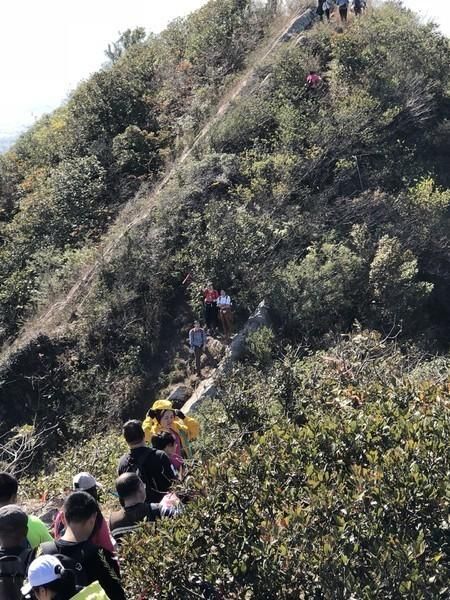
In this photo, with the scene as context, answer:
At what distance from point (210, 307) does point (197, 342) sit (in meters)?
0.94

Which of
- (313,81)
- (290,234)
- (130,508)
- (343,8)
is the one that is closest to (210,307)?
(290,234)

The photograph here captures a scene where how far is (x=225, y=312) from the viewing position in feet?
45.3

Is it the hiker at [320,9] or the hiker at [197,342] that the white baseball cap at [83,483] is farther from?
the hiker at [320,9]

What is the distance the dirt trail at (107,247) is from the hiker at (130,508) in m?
10.5

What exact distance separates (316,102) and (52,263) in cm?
797

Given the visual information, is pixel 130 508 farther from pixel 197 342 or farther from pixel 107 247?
pixel 107 247

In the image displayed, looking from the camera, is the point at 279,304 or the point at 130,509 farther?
the point at 279,304

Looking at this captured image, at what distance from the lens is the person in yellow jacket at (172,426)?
7.05 m

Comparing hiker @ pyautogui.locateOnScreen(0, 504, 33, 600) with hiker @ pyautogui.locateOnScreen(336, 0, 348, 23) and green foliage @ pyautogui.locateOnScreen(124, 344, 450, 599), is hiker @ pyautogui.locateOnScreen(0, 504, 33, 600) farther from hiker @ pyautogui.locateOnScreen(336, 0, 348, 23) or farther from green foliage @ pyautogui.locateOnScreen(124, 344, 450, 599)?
hiker @ pyautogui.locateOnScreen(336, 0, 348, 23)

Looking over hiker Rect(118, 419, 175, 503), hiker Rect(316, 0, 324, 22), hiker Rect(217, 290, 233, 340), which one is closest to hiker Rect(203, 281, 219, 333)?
hiker Rect(217, 290, 233, 340)

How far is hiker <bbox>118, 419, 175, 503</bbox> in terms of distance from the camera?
5.54 m

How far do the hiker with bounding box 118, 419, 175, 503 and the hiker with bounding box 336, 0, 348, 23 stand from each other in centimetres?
1883

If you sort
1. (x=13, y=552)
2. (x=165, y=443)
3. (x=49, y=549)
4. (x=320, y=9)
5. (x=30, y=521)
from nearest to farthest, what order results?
(x=49, y=549) → (x=13, y=552) → (x=30, y=521) → (x=165, y=443) → (x=320, y=9)

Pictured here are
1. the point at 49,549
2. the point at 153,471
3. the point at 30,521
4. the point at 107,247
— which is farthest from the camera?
the point at 107,247
